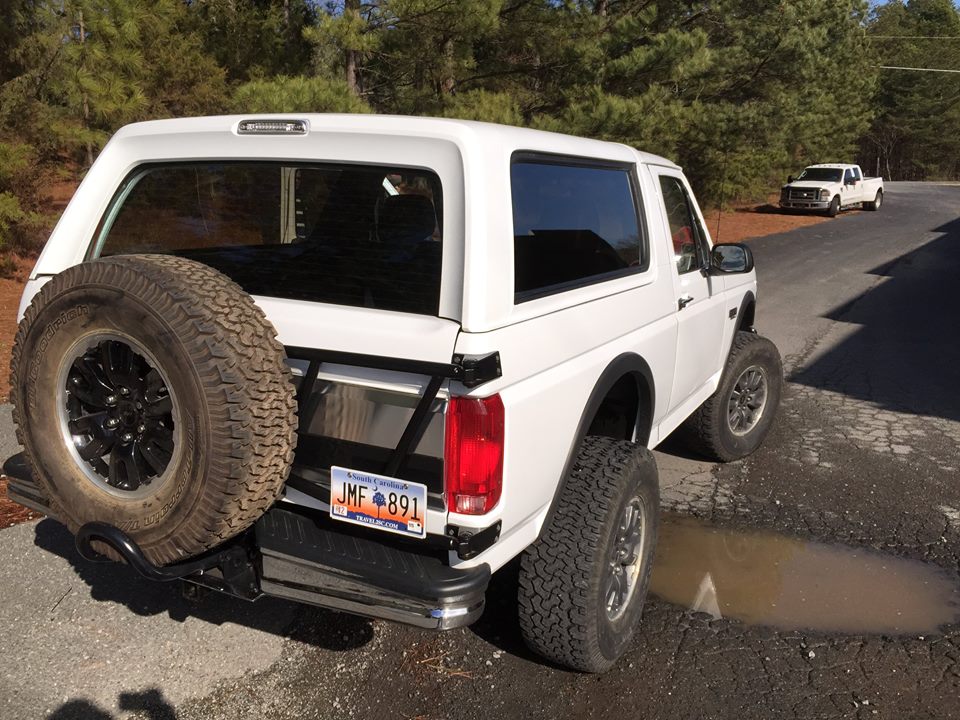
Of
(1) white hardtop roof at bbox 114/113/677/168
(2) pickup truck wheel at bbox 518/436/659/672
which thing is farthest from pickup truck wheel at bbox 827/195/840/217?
(2) pickup truck wheel at bbox 518/436/659/672

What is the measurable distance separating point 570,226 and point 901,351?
21.8ft

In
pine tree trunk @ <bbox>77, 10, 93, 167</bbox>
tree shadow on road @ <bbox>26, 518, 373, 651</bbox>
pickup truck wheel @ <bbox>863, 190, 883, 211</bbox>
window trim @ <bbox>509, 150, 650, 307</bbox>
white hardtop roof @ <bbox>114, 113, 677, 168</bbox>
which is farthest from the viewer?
pickup truck wheel @ <bbox>863, 190, 883, 211</bbox>

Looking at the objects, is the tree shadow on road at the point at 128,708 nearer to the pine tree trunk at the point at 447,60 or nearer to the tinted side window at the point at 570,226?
the tinted side window at the point at 570,226

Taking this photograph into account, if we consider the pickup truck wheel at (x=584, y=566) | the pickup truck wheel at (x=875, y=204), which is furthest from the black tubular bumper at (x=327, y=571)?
the pickup truck wheel at (x=875, y=204)

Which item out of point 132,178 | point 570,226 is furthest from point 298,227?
point 570,226

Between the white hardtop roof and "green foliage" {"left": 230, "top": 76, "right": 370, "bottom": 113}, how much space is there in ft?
22.5

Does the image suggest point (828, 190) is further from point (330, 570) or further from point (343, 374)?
point (330, 570)

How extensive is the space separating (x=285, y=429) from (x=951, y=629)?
9.58 feet

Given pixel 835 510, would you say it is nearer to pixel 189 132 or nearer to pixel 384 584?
pixel 384 584

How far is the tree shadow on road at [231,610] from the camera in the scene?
3.30m

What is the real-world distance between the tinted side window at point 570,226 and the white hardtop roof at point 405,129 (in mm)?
78

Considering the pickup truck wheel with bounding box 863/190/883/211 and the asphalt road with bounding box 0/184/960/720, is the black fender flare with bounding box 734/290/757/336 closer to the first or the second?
the asphalt road with bounding box 0/184/960/720

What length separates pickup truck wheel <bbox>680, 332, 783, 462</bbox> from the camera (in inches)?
193

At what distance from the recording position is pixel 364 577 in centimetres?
243
